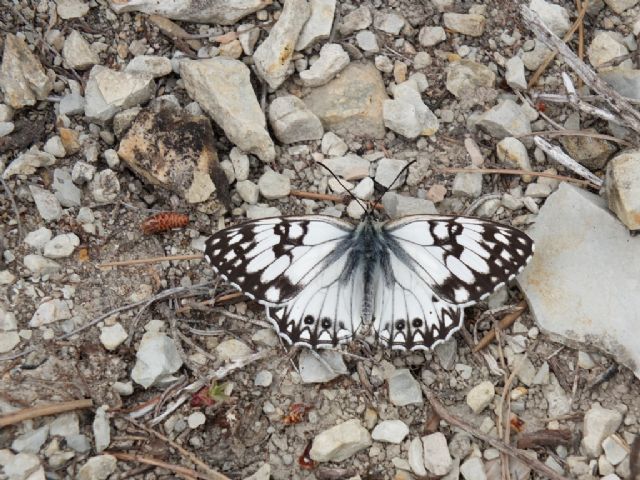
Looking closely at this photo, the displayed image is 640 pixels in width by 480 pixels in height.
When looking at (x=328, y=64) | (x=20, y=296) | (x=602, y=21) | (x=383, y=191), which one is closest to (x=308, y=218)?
(x=383, y=191)

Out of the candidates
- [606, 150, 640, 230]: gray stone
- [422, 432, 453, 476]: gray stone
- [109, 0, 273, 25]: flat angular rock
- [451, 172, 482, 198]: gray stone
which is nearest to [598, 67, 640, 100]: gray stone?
[606, 150, 640, 230]: gray stone

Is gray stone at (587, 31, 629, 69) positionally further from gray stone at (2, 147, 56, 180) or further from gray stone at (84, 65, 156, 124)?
gray stone at (2, 147, 56, 180)

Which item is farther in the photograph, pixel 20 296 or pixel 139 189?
pixel 139 189

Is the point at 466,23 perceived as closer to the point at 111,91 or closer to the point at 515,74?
the point at 515,74

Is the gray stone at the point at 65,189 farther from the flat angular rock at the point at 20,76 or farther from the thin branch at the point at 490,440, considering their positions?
the thin branch at the point at 490,440

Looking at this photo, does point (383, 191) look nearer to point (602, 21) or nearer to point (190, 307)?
point (190, 307)
